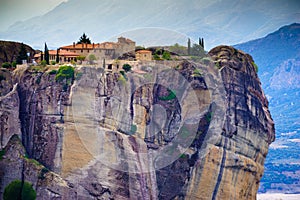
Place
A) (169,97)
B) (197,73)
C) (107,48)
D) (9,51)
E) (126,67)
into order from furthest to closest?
(9,51) < (107,48) < (197,73) < (169,97) < (126,67)

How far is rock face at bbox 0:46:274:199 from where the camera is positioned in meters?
52.2

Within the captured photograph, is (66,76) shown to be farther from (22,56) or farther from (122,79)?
(22,56)

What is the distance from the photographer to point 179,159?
54781mm

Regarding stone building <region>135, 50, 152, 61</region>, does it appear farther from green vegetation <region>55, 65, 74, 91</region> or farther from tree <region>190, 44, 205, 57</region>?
green vegetation <region>55, 65, 74, 91</region>

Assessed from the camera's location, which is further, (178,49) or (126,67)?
(178,49)

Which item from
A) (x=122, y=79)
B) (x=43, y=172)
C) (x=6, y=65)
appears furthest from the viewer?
(x=6, y=65)

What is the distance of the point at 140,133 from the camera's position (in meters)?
53.9

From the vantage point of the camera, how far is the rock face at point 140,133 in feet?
171

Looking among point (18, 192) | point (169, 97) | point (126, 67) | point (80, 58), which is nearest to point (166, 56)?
point (169, 97)

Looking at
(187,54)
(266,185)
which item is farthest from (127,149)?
(266,185)

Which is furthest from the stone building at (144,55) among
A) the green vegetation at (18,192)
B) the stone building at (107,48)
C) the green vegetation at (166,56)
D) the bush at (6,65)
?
the green vegetation at (18,192)

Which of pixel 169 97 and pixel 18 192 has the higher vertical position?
pixel 169 97

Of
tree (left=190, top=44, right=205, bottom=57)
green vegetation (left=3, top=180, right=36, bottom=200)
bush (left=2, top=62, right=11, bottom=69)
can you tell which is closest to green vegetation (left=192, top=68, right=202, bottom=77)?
tree (left=190, top=44, right=205, bottom=57)

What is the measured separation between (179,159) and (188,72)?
5.95m
